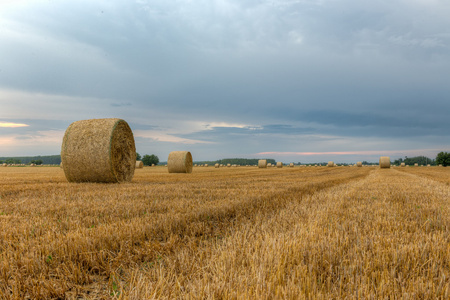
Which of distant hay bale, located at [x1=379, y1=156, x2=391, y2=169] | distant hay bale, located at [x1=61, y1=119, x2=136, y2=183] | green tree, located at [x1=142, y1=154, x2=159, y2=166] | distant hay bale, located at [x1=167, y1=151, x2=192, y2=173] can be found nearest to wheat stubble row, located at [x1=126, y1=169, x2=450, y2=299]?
distant hay bale, located at [x1=61, y1=119, x2=136, y2=183]

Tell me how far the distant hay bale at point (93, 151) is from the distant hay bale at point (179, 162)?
44.1 feet

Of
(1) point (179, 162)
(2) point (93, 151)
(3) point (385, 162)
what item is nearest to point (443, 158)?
(3) point (385, 162)

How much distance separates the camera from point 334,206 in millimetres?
6270

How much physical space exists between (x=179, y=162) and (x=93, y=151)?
14.4 m

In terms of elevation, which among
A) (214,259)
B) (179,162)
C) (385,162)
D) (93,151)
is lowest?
(214,259)

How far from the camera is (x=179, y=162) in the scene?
26.8 m

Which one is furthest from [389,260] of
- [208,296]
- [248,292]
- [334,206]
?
[334,206]

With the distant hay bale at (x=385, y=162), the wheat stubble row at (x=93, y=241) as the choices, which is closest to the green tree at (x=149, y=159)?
the distant hay bale at (x=385, y=162)

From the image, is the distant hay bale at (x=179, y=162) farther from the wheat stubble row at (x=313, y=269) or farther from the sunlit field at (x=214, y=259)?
the wheat stubble row at (x=313, y=269)

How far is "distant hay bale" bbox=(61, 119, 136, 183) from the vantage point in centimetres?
1245

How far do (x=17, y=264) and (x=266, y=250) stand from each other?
8.52 feet

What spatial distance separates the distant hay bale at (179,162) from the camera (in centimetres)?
2681

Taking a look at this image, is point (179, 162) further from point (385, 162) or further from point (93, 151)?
point (385, 162)

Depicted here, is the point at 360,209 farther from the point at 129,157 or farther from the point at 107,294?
the point at 129,157
